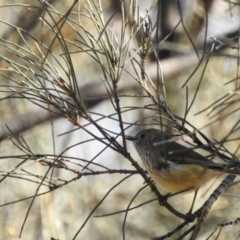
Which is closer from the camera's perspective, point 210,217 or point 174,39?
point 210,217

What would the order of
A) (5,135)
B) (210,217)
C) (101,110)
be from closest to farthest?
(5,135), (210,217), (101,110)

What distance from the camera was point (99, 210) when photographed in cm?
354

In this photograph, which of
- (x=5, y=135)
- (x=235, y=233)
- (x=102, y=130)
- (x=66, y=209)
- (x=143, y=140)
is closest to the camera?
(x=102, y=130)

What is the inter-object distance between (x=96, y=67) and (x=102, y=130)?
2.48m

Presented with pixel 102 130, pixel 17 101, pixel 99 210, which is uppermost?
pixel 17 101

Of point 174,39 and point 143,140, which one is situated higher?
point 174,39

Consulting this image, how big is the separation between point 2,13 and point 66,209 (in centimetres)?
117

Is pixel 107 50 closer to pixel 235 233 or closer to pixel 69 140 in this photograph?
pixel 235 233

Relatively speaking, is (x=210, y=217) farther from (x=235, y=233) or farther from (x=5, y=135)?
(x=5, y=135)

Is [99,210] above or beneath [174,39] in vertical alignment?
beneath

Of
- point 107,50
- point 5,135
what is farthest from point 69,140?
point 107,50

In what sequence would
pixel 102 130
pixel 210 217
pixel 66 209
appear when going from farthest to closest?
pixel 66 209 → pixel 210 217 → pixel 102 130

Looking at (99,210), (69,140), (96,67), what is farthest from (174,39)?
(99,210)

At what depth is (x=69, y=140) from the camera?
3510 millimetres
